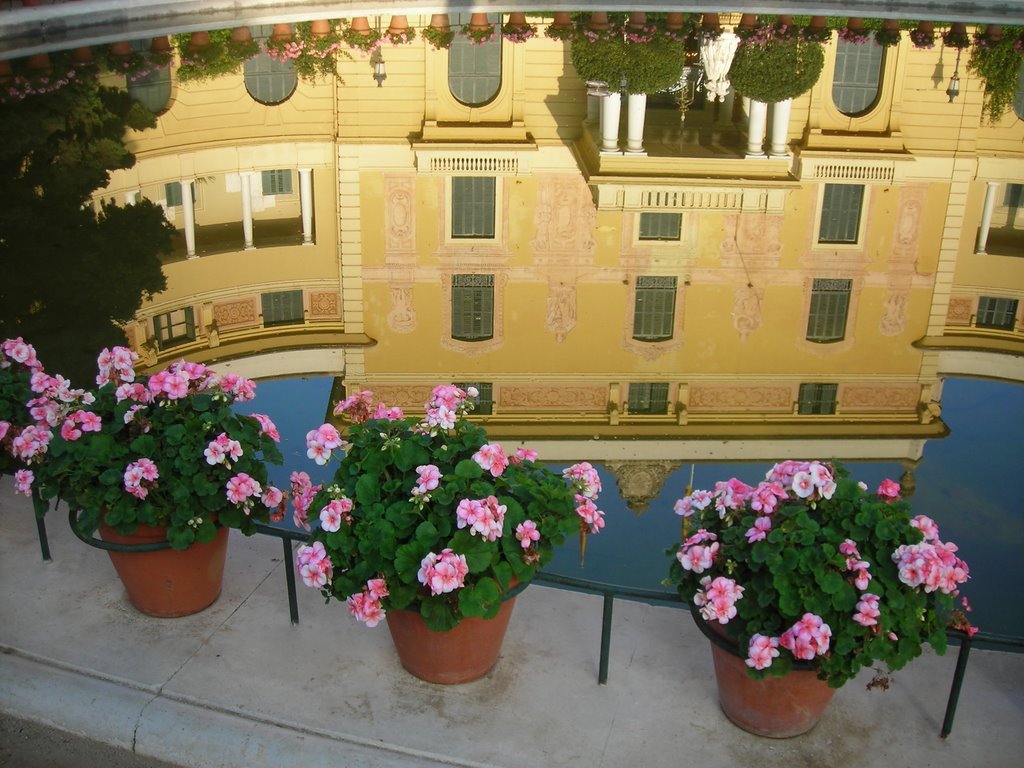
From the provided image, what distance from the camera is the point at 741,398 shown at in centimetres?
1142

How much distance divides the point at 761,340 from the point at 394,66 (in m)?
12.6

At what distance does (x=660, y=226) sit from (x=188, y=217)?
605 cm

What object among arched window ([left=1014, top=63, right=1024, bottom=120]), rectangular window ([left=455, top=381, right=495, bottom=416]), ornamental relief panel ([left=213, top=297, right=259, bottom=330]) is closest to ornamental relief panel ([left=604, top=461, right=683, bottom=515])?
rectangular window ([left=455, top=381, right=495, bottom=416])

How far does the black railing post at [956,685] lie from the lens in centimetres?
444

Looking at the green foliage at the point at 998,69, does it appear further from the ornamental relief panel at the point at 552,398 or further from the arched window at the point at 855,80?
the ornamental relief panel at the point at 552,398

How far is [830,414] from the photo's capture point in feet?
36.5

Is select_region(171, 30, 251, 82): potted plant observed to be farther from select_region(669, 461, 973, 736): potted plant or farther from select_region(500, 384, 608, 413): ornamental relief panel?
select_region(669, 461, 973, 736): potted plant

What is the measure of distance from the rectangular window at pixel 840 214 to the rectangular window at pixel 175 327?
303 inches

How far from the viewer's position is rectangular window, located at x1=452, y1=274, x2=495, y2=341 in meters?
12.3

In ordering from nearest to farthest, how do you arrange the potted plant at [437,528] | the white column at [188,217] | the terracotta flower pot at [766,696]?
the potted plant at [437,528]
the terracotta flower pot at [766,696]
the white column at [188,217]

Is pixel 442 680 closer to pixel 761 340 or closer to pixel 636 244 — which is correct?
pixel 761 340

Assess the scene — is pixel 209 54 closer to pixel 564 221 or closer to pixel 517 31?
pixel 517 31

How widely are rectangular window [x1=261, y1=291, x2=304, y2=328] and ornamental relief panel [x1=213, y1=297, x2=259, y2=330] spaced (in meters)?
0.12

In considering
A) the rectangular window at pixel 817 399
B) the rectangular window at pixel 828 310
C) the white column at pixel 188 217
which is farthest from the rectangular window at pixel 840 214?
the white column at pixel 188 217
